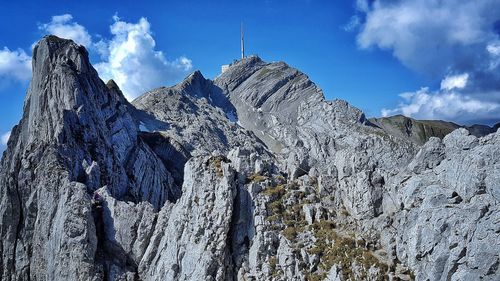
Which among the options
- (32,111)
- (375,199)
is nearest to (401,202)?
(375,199)

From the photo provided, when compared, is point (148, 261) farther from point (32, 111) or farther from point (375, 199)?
point (32, 111)

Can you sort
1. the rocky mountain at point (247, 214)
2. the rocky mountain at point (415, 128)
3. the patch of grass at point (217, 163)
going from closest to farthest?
the rocky mountain at point (247, 214) → the patch of grass at point (217, 163) → the rocky mountain at point (415, 128)

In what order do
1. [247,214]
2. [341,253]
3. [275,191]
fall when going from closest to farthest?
[341,253] < [247,214] < [275,191]

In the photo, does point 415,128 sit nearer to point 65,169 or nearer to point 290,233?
point 65,169

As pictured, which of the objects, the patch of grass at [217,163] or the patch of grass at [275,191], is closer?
the patch of grass at [275,191]

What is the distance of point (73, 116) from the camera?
7206 centimetres

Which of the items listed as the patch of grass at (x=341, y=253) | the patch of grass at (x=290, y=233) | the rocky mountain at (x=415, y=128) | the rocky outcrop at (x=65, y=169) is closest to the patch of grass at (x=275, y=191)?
the patch of grass at (x=290, y=233)

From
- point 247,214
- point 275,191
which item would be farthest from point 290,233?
point 275,191

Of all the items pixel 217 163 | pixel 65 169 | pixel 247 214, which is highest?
pixel 65 169

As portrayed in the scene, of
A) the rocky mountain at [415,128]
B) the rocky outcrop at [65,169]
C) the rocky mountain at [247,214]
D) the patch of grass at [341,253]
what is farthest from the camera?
the rocky mountain at [415,128]

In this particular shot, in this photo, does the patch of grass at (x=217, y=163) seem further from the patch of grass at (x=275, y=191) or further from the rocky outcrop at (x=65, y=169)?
the rocky outcrop at (x=65, y=169)

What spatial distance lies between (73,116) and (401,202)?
48734mm

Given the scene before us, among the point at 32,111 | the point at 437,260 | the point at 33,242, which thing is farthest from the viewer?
the point at 32,111

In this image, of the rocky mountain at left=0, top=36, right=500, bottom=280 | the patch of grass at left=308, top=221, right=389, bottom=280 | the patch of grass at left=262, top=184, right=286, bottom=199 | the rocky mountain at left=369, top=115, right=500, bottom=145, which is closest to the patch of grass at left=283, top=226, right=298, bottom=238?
the rocky mountain at left=0, top=36, right=500, bottom=280
